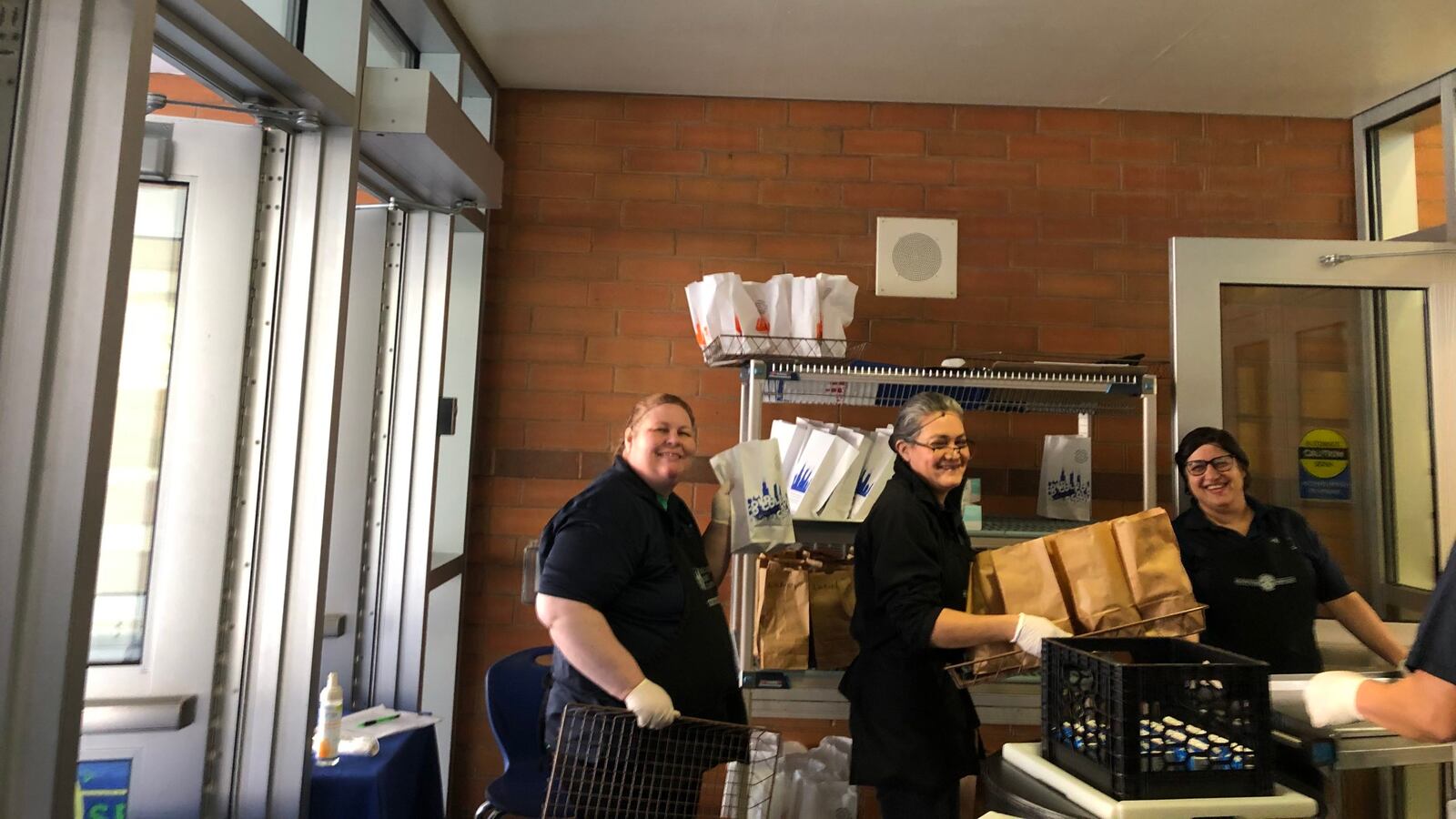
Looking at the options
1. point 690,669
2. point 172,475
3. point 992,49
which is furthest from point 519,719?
point 992,49

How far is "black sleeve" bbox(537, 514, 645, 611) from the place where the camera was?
1.94 m

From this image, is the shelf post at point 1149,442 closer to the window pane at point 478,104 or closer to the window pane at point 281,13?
the window pane at point 478,104

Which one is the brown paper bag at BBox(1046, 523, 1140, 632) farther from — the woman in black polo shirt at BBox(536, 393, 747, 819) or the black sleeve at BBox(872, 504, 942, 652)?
the woman in black polo shirt at BBox(536, 393, 747, 819)

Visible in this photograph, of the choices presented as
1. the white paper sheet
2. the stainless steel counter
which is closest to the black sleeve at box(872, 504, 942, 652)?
the stainless steel counter

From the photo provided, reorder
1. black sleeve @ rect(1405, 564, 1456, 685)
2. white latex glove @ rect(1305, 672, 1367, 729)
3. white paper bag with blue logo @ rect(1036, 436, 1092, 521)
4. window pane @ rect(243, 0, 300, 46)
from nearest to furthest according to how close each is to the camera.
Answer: black sleeve @ rect(1405, 564, 1456, 685) → white latex glove @ rect(1305, 672, 1367, 729) → window pane @ rect(243, 0, 300, 46) → white paper bag with blue logo @ rect(1036, 436, 1092, 521)

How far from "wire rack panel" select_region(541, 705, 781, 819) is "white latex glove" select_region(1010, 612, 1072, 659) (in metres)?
0.58

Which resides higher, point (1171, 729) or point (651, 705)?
point (1171, 729)

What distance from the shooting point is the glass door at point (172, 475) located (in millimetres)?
1802

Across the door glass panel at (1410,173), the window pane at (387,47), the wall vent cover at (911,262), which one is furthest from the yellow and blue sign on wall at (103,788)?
the door glass panel at (1410,173)

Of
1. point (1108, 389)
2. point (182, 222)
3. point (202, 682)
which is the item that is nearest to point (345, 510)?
point (202, 682)

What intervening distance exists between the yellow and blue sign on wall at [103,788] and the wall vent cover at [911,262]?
252 centimetres

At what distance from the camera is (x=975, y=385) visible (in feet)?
8.93

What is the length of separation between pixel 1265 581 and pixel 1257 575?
3 cm

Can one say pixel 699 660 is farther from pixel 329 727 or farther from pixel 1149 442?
pixel 1149 442
